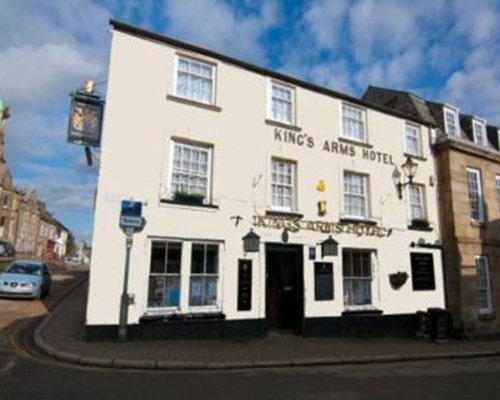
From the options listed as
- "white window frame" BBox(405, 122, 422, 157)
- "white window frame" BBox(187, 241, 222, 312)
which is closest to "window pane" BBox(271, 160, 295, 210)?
"white window frame" BBox(187, 241, 222, 312)

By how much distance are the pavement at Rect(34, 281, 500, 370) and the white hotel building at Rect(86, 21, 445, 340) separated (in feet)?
2.05

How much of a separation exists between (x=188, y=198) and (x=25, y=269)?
9.99 metres

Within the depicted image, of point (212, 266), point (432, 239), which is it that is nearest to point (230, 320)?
point (212, 266)

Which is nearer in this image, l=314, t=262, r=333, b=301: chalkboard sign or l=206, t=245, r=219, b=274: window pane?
l=206, t=245, r=219, b=274: window pane

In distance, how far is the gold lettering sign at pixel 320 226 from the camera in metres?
13.5

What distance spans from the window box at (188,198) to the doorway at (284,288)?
279 centimetres

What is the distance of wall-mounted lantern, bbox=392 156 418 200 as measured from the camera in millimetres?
16328

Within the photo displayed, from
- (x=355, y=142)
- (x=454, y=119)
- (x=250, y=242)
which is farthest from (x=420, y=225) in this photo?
(x=250, y=242)

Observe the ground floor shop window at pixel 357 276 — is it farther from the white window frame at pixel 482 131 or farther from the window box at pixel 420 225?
the white window frame at pixel 482 131

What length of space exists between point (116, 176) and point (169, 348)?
4480 millimetres

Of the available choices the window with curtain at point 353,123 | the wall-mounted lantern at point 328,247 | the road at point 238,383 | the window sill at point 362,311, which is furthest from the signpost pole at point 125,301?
the window with curtain at point 353,123

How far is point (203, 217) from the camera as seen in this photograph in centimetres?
1259

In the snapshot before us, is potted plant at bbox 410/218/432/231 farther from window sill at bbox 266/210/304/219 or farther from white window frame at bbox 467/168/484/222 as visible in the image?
window sill at bbox 266/210/304/219

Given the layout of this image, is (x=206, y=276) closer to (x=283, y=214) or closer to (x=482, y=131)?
(x=283, y=214)
